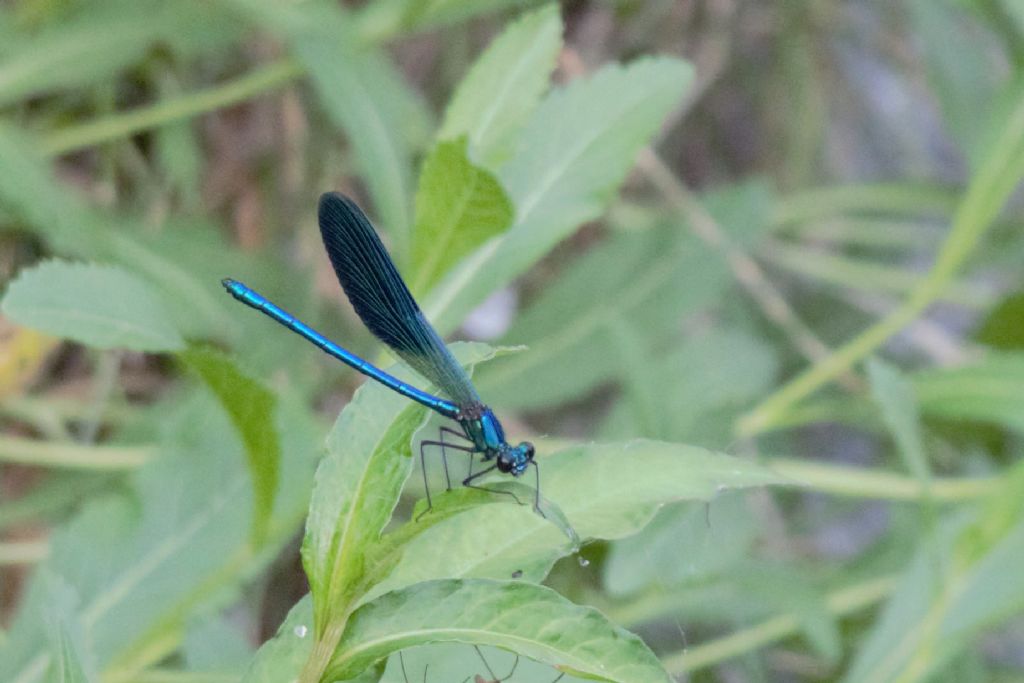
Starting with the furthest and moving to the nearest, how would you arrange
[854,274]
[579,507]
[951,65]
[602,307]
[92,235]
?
[854,274]
[951,65]
[602,307]
[92,235]
[579,507]

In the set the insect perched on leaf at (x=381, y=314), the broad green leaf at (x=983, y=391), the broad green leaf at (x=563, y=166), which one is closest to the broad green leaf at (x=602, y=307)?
the broad green leaf at (x=983, y=391)

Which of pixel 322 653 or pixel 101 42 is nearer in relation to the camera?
pixel 322 653

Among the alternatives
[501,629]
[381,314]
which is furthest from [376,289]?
[501,629]

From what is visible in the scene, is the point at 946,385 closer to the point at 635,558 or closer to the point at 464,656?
the point at 635,558

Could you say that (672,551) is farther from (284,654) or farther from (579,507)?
(284,654)

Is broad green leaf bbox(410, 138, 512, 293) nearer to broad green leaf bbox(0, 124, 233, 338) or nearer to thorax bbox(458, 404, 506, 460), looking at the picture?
thorax bbox(458, 404, 506, 460)

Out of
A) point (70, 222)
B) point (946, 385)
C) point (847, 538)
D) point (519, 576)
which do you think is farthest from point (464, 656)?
point (847, 538)

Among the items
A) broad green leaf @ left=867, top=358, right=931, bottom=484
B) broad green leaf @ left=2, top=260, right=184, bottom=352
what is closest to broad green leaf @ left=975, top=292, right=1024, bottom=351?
broad green leaf @ left=867, top=358, right=931, bottom=484
